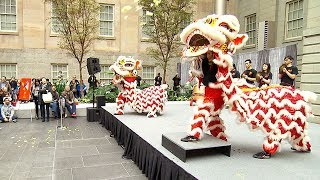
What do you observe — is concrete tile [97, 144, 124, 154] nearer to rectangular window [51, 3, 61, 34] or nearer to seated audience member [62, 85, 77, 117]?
seated audience member [62, 85, 77, 117]

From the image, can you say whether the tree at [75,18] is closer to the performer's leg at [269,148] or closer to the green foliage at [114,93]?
the green foliage at [114,93]

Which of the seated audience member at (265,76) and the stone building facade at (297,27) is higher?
the stone building facade at (297,27)

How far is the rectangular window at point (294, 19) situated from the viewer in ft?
43.7

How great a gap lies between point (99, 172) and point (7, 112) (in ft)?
20.8

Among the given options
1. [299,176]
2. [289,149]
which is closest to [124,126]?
[289,149]

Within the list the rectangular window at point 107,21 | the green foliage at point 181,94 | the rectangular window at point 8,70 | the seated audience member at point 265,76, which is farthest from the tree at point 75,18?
the seated audience member at point 265,76

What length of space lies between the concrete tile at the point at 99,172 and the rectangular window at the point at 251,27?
46.2 feet

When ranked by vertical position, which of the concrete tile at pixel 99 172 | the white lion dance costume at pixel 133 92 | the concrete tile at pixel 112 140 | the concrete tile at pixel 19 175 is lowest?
the concrete tile at pixel 19 175

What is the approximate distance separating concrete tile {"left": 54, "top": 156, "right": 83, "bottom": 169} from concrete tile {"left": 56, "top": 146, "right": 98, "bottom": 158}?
0.76ft

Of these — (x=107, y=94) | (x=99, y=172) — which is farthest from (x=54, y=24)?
(x=99, y=172)

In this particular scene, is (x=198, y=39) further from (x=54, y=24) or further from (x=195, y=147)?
(x=54, y=24)

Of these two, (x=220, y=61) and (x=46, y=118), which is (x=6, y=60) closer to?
(x=46, y=118)

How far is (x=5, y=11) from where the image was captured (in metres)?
16.0

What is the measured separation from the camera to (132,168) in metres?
5.03
